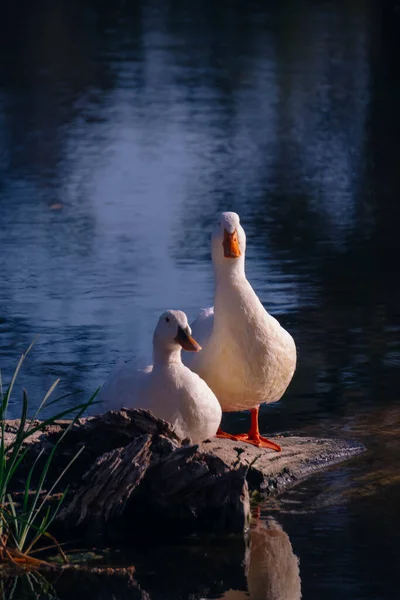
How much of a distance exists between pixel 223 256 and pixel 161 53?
71.9 ft

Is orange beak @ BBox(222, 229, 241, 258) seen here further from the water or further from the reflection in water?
the reflection in water

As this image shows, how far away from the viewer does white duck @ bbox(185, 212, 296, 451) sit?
279 inches

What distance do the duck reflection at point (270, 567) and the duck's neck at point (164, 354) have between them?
939 mm

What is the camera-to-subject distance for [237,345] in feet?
23.2

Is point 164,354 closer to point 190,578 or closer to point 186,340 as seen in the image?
point 186,340

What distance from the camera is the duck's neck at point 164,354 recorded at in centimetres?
668

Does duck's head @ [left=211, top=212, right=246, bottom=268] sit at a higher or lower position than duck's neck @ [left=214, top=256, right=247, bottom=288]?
higher

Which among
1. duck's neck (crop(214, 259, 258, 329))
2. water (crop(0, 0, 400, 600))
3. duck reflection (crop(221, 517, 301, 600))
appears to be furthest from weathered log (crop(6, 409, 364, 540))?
duck's neck (crop(214, 259, 258, 329))

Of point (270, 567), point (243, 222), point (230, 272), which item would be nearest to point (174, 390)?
point (230, 272)

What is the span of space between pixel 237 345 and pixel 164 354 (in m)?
0.55

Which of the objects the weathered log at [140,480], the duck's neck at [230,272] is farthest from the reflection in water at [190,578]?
the duck's neck at [230,272]

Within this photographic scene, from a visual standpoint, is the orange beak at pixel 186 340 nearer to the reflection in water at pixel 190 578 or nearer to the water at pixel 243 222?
the water at pixel 243 222

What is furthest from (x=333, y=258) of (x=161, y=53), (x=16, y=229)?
(x=161, y=53)

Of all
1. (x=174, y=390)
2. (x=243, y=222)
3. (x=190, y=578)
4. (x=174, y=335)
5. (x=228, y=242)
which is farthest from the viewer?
(x=243, y=222)
